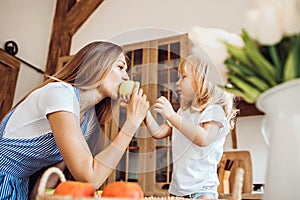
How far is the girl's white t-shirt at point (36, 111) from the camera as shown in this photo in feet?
3.84

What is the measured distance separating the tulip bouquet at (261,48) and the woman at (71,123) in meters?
0.54

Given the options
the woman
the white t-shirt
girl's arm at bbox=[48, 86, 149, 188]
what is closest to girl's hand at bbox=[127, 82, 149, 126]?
the woman

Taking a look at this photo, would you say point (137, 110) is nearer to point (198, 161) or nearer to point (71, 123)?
point (71, 123)

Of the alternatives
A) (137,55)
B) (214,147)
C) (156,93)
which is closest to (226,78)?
(214,147)

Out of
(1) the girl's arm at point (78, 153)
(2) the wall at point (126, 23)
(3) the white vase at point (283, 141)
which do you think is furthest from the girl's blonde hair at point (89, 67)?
(2) the wall at point (126, 23)

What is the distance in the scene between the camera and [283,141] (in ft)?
1.96

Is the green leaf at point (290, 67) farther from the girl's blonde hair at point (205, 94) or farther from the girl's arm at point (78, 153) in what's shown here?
the girl's blonde hair at point (205, 94)

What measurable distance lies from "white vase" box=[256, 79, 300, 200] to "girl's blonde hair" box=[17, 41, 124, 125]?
82 centimetres

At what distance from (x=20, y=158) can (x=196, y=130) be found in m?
0.65

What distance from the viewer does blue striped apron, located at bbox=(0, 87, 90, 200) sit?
4.01ft

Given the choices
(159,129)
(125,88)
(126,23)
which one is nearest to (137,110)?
(125,88)

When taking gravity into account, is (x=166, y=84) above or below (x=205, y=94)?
above

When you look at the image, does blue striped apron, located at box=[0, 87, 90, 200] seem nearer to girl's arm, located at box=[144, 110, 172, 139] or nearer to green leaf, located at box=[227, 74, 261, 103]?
girl's arm, located at box=[144, 110, 172, 139]

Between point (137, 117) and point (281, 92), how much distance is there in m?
0.69
